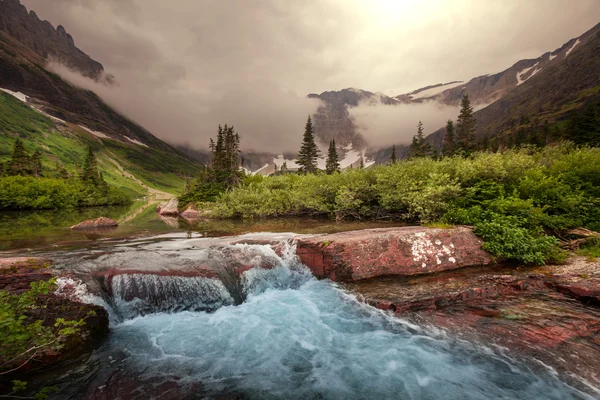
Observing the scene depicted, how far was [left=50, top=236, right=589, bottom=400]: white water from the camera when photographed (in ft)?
17.7

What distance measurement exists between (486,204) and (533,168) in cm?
494

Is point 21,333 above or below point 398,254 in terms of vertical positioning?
above

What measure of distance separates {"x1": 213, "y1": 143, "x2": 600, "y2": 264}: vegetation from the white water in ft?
21.3

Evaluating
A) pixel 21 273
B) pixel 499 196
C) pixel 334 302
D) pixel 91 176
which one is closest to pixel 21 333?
pixel 21 273

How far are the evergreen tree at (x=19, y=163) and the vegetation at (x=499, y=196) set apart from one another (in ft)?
298

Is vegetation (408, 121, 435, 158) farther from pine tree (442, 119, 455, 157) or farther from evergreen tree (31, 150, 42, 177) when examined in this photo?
evergreen tree (31, 150, 42, 177)

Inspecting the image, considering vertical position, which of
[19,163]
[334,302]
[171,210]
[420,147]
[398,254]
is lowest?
[334,302]

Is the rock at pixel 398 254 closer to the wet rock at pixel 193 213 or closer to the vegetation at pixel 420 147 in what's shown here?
the wet rock at pixel 193 213

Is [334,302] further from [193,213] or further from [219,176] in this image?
[219,176]

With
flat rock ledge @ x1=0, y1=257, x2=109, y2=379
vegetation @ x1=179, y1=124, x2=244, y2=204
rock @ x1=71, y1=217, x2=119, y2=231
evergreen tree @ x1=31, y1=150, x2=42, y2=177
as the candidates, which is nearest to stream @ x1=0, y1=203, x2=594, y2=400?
flat rock ledge @ x1=0, y1=257, x2=109, y2=379

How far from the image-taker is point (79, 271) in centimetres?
912

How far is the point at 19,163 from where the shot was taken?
71750 millimetres

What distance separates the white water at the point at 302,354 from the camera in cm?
541

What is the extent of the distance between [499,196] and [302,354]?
13.3 meters
